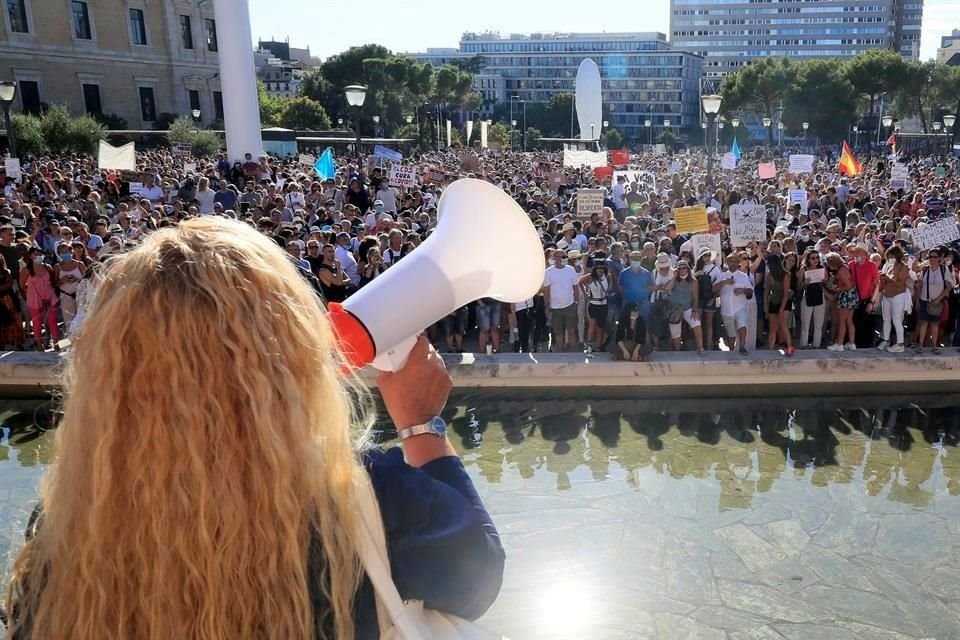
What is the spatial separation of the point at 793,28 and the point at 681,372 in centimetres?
15624

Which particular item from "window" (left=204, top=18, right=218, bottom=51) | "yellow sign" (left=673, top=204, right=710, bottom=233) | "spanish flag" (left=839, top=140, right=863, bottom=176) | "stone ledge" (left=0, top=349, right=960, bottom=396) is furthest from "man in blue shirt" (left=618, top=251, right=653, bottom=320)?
"window" (left=204, top=18, right=218, bottom=51)

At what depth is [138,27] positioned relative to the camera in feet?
160

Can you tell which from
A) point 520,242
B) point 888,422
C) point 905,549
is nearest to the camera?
point 520,242

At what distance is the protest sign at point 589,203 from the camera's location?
1391cm

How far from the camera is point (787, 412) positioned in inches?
347

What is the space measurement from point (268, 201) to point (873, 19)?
158 m

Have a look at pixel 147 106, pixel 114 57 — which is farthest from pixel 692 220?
pixel 147 106

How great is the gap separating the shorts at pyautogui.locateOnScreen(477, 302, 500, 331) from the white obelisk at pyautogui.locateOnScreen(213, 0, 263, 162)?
14.1m

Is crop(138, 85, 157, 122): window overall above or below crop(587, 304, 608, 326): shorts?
above

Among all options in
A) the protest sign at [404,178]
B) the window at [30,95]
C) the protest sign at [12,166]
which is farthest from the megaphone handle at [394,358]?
the window at [30,95]

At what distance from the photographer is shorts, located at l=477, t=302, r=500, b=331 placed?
389 inches

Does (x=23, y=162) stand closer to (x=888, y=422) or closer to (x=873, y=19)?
(x=888, y=422)

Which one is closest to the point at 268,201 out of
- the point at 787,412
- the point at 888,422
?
the point at 787,412

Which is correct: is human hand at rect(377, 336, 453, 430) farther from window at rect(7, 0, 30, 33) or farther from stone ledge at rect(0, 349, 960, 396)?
window at rect(7, 0, 30, 33)
